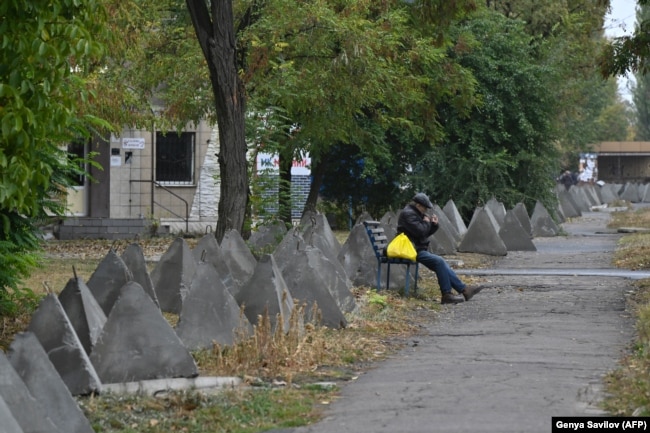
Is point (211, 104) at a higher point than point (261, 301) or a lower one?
higher

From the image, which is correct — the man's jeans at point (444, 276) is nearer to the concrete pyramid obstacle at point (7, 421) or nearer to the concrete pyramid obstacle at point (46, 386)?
the concrete pyramid obstacle at point (46, 386)

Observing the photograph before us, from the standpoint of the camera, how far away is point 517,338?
487 inches

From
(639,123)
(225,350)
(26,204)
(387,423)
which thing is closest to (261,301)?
(225,350)

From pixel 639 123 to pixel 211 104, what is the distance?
337 ft

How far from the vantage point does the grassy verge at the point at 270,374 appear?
8.48 m

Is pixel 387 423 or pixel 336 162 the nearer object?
pixel 387 423

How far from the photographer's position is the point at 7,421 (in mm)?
7109

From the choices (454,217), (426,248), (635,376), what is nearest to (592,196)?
(454,217)

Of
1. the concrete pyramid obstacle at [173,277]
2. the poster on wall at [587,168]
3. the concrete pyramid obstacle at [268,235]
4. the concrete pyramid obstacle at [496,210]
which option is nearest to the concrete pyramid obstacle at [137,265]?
the concrete pyramid obstacle at [173,277]

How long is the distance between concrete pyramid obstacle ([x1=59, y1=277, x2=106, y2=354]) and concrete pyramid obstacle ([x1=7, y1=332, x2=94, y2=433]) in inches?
89.4

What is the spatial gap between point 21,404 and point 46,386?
248 millimetres

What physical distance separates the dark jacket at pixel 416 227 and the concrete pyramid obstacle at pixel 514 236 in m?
9.96

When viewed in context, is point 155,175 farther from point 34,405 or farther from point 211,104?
point 34,405

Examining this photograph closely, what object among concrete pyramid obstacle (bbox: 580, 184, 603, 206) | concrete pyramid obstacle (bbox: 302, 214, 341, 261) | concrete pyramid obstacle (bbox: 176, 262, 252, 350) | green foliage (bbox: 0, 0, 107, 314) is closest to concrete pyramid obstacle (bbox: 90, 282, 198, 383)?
green foliage (bbox: 0, 0, 107, 314)
